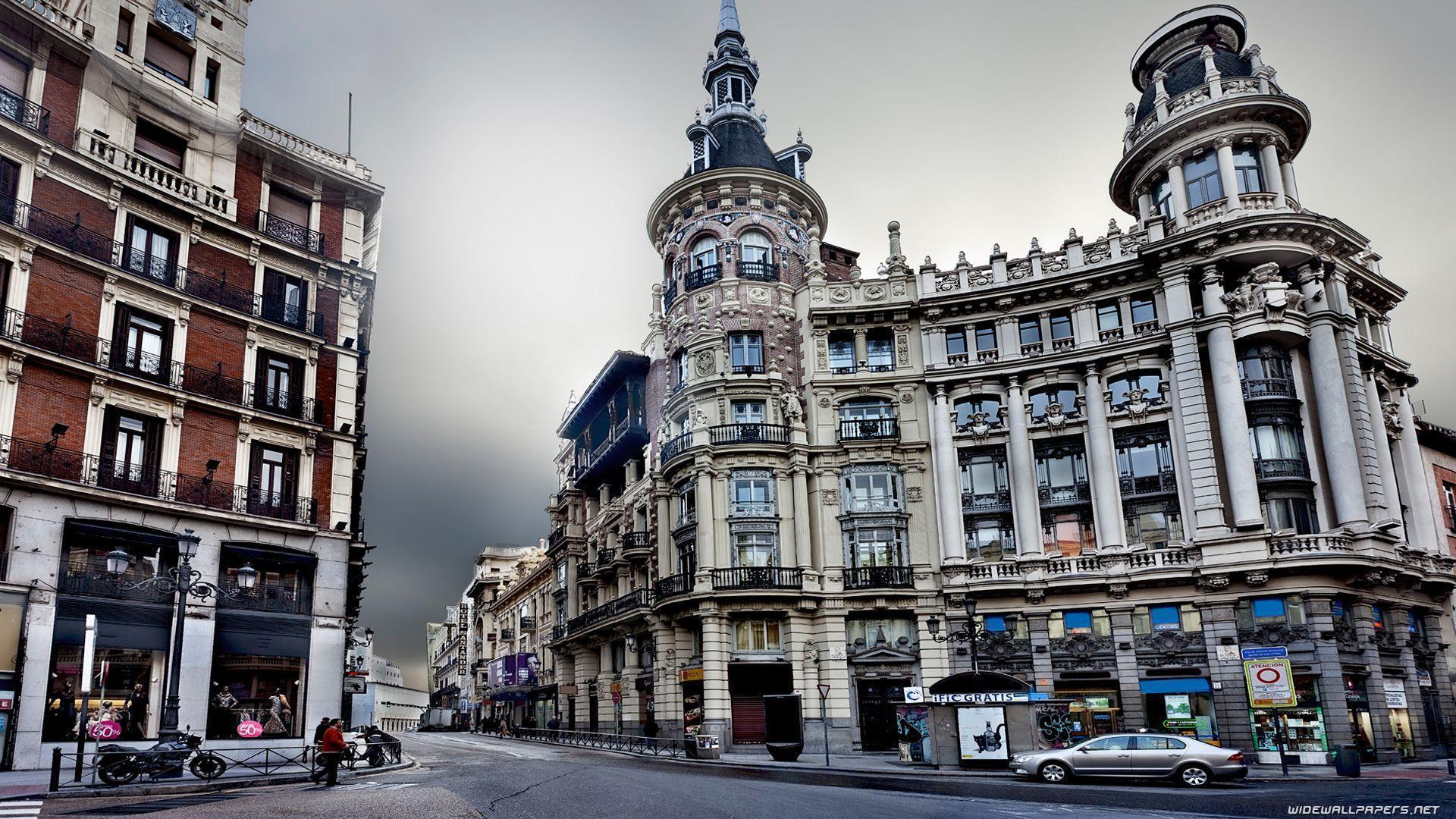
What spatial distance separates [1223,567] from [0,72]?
43.2 m

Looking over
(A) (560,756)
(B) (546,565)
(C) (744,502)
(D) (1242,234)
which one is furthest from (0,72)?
(B) (546,565)

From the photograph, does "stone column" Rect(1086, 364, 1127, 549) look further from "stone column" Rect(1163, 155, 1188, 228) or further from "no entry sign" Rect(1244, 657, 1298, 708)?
"no entry sign" Rect(1244, 657, 1298, 708)

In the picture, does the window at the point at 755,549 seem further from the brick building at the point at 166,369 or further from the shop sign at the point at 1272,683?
the shop sign at the point at 1272,683

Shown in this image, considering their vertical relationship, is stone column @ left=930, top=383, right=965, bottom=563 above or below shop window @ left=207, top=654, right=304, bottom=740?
above

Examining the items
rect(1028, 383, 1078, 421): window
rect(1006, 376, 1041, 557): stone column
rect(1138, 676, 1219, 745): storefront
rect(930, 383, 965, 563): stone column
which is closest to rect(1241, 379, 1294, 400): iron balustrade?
rect(1028, 383, 1078, 421): window

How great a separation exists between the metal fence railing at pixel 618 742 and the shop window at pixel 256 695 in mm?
14179

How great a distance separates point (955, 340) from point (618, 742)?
2430 centimetres

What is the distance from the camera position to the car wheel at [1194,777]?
2331 cm

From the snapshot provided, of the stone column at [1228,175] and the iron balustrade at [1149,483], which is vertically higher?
the stone column at [1228,175]

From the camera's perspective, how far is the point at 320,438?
1348 inches

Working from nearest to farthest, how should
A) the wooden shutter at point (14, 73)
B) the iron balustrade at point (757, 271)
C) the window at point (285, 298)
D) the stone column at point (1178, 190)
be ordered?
the wooden shutter at point (14, 73) → the window at point (285, 298) → the stone column at point (1178, 190) → the iron balustrade at point (757, 271)

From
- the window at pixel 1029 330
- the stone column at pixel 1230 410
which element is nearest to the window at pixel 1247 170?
the stone column at pixel 1230 410

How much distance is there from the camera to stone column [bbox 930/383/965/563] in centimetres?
4331

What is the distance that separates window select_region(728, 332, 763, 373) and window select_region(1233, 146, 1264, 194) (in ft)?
70.8
